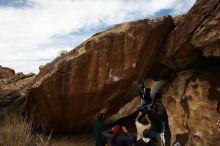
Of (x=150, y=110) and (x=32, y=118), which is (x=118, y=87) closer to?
(x=150, y=110)

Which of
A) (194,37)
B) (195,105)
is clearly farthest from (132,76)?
(194,37)

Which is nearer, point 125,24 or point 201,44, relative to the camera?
point 201,44

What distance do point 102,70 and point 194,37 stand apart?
286 cm

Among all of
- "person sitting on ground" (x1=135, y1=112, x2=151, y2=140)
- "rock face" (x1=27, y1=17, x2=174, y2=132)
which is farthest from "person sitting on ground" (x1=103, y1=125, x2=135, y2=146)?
"rock face" (x1=27, y1=17, x2=174, y2=132)

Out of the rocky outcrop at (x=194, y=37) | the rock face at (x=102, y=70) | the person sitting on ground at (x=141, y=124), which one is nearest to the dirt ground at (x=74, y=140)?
the rock face at (x=102, y=70)

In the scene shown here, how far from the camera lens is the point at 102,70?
35.9 feet

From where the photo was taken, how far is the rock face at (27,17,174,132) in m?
10.9

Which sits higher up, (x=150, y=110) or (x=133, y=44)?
(x=133, y=44)

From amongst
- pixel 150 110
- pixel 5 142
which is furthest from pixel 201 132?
pixel 5 142

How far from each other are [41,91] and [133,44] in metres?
3.17

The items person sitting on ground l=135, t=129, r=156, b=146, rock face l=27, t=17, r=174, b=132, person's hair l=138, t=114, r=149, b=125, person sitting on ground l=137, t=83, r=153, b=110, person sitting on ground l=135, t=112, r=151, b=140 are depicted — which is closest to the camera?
person sitting on ground l=135, t=129, r=156, b=146

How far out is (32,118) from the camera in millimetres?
11750

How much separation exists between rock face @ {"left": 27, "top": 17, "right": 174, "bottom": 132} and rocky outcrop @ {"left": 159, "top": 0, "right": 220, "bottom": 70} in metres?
0.50

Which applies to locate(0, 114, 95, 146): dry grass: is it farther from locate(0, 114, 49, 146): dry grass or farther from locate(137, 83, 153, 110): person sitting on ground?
locate(137, 83, 153, 110): person sitting on ground
